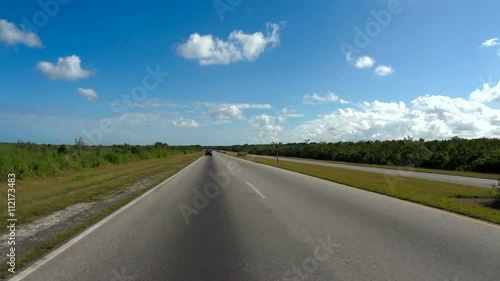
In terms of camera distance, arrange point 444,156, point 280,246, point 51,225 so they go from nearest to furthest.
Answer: point 280,246 → point 51,225 → point 444,156

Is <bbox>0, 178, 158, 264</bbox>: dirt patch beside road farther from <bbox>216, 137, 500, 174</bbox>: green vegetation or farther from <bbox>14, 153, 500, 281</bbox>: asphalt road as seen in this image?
<bbox>216, 137, 500, 174</bbox>: green vegetation

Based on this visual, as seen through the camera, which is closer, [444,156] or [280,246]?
[280,246]

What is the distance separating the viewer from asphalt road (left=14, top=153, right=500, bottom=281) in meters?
5.09

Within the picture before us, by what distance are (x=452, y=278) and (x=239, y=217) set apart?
5366 mm

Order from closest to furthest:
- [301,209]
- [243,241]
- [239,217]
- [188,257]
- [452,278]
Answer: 1. [452,278]
2. [188,257]
3. [243,241]
4. [239,217]
5. [301,209]

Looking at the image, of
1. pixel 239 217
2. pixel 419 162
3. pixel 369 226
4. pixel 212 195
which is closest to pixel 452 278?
pixel 369 226

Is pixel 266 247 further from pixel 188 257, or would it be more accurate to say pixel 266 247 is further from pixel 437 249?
pixel 437 249

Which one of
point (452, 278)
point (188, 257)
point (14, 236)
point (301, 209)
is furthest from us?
point (301, 209)

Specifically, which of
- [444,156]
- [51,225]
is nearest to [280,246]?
[51,225]

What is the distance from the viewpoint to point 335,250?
20.3 ft

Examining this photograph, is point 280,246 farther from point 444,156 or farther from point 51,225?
point 444,156

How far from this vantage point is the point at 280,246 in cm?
644

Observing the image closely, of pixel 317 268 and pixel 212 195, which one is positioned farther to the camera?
pixel 212 195

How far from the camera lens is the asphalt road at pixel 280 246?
509cm
